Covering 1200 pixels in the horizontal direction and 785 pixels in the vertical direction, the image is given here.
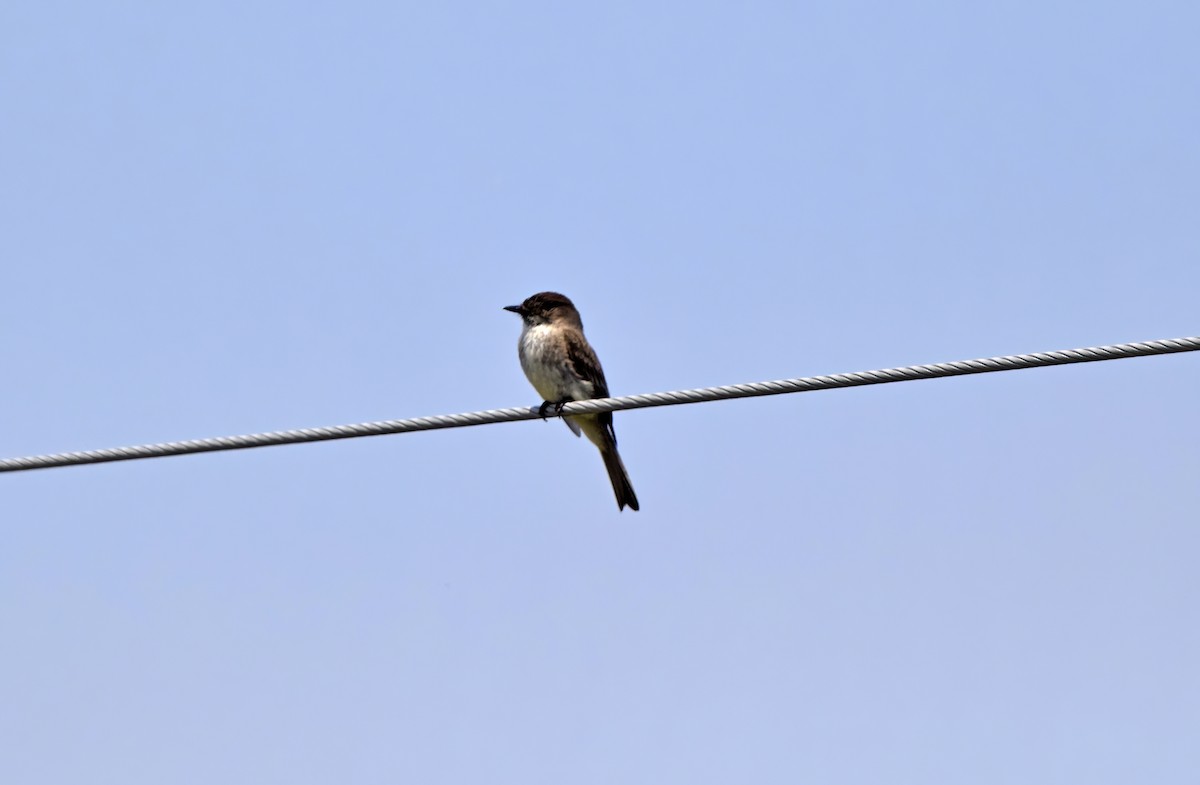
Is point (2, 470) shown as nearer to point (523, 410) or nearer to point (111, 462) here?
point (111, 462)

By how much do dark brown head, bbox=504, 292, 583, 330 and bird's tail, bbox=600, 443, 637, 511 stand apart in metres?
0.95

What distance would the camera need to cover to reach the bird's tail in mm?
11617

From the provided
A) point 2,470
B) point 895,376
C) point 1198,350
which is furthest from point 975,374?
point 2,470

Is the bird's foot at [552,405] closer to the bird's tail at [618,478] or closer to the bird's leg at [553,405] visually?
the bird's leg at [553,405]

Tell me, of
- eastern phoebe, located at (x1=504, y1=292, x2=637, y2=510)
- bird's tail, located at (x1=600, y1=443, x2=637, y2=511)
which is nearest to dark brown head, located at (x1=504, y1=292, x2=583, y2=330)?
eastern phoebe, located at (x1=504, y1=292, x2=637, y2=510)

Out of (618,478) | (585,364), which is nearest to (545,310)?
(585,364)

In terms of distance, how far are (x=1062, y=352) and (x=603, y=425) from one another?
16.3ft

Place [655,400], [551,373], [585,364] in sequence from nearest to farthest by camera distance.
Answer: [655,400] → [551,373] → [585,364]

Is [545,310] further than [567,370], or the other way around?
[545,310]

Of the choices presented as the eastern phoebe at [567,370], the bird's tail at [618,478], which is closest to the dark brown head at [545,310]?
the eastern phoebe at [567,370]

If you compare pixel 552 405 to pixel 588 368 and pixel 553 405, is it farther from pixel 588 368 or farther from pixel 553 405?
pixel 588 368

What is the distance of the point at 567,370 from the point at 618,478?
0.80m

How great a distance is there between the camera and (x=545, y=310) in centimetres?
1201

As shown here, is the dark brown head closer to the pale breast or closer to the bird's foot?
the pale breast
